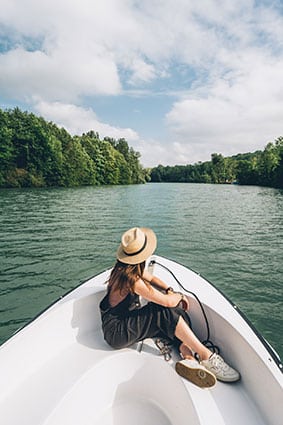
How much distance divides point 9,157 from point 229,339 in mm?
35314

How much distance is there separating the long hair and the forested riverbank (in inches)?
1295

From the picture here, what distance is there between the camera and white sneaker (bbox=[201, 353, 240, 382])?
6.96 ft

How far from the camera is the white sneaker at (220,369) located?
6.96 ft

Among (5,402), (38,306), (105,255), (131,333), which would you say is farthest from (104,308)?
(105,255)

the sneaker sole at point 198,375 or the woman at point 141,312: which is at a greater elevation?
the woman at point 141,312

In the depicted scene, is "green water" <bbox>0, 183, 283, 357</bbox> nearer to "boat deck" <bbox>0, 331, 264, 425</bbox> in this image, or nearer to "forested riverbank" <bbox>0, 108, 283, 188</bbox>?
"boat deck" <bbox>0, 331, 264, 425</bbox>

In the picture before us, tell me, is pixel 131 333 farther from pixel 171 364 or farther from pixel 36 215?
pixel 36 215

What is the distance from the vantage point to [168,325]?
2.34 metres

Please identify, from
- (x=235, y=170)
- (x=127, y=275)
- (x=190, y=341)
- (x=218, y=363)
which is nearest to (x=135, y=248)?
(x=127, y=275)

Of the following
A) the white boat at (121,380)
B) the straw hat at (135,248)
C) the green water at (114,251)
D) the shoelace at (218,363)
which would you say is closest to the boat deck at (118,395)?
the white boat at (121,380)

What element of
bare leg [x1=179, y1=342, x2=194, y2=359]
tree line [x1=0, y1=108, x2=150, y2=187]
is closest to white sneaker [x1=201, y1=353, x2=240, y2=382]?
bare leg [x1=179, y1=342, x2=194, y2=359]

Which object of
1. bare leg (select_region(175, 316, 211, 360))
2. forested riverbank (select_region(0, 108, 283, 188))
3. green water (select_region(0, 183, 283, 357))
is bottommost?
green water (select_region(0, 183, 283, 357))

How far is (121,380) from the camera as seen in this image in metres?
2.25

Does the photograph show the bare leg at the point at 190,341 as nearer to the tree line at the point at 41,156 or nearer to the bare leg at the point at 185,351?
the bare leg at the point at 185,351
